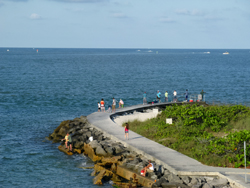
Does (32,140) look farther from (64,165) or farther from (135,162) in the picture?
(135,162)

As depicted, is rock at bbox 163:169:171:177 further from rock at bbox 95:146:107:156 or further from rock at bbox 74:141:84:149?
rock at bbox 74:141:84:149

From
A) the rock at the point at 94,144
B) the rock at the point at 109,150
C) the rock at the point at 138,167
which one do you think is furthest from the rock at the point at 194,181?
the rock at the point at 94,144

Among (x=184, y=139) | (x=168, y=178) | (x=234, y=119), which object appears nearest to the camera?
(x=168, y=178)

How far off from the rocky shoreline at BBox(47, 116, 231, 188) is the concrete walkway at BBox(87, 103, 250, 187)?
30 centimetres

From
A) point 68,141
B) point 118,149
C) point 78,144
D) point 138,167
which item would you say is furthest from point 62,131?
point 138,167

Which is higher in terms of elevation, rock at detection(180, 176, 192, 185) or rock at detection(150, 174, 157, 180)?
rock at detection(180, 176, 192, 185)

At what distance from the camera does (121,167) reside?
20281mm

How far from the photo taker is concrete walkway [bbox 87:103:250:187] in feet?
57.9

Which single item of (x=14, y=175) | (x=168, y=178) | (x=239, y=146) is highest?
(x=239, y=146)

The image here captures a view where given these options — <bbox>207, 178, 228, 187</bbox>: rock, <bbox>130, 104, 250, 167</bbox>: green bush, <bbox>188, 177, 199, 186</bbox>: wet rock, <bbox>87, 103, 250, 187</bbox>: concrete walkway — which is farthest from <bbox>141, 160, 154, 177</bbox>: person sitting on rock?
<bbox>207, 178, 228, 187</bbox>: rock

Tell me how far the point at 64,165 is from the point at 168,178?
8714 mm

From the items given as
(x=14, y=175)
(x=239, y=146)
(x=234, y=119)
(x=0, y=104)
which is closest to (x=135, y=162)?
(x=239, y=146)

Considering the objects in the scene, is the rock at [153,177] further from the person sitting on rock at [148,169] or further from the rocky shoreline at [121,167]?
the person sitting on rock at [148,169]

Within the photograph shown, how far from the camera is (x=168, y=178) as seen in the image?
17.8 metres
